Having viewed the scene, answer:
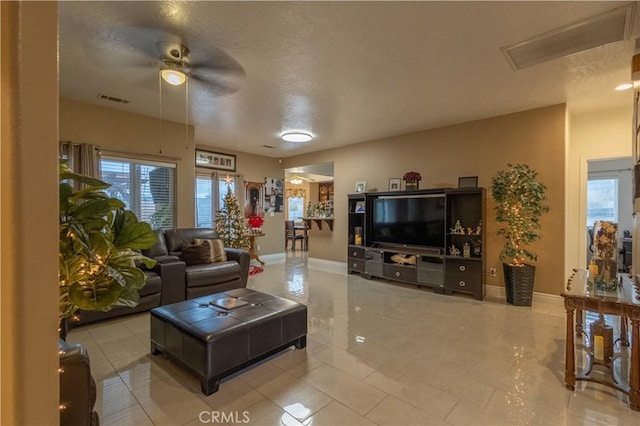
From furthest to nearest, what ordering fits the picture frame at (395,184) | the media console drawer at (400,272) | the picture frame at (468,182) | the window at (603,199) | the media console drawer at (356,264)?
the window at (603,199) → the media console drawer at (356,264) → the picture frame at (395,184) → the media console drawer at (400,272) → the picture frame at (468,182)

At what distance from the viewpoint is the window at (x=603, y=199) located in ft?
21.9

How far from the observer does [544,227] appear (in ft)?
13.3

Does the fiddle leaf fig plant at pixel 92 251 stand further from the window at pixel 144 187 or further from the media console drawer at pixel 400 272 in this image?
the media console drawer at pixel 400 272

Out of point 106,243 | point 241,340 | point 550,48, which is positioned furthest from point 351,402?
point 550,48

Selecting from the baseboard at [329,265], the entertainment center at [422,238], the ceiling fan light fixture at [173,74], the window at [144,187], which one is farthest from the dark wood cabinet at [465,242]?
the window at [144,187]

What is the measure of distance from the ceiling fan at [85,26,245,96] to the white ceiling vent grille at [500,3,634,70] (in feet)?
8.53

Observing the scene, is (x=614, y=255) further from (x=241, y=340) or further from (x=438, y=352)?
(x=241, y=340)

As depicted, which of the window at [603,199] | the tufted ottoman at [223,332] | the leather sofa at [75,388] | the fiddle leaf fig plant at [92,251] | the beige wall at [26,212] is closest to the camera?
the beige wall at [26,212]

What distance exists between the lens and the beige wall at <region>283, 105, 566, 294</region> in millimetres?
3945

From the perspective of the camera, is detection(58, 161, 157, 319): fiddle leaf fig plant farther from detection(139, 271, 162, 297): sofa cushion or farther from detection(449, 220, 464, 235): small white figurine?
detection(449, 220, 464, 235): small white figurine

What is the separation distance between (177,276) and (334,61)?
3.14m

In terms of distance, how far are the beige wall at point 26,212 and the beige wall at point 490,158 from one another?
16.2 feet

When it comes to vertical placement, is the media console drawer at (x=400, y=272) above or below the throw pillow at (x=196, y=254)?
below

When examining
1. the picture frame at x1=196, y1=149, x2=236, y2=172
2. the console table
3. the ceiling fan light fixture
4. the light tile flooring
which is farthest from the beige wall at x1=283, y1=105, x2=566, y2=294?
the ceiling fan light fixture
